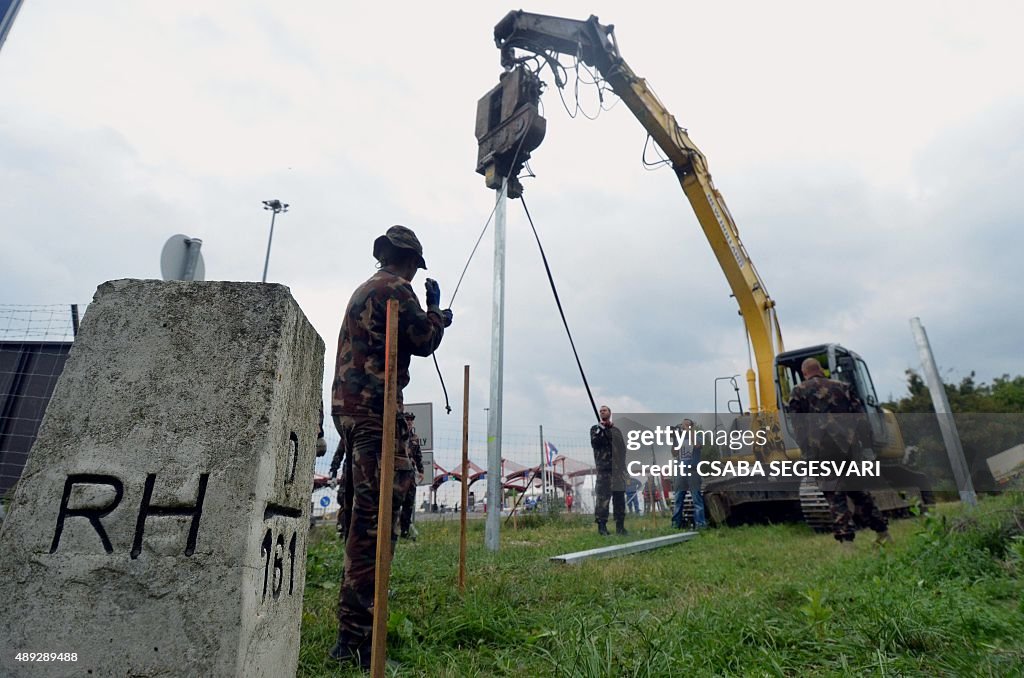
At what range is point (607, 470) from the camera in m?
8.75

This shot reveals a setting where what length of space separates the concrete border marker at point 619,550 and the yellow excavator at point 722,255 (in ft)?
5.26

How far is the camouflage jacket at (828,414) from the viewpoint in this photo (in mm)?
6160

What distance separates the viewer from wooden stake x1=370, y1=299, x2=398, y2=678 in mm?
1636

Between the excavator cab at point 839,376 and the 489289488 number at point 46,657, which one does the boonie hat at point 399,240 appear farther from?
the excavator cab at point 839,376

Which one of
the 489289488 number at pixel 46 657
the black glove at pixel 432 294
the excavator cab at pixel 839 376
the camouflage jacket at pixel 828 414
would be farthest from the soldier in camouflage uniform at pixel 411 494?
the excavator cab at pixel 839 376

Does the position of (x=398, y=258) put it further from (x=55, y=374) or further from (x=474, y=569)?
(x=55, y=374)

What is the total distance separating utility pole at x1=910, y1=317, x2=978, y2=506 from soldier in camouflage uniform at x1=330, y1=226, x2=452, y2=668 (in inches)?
369

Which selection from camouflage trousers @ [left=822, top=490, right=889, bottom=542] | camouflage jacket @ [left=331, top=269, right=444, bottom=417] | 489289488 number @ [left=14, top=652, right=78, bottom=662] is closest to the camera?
489289488 number @ [left=14, top=652, right=78, bottom=662]

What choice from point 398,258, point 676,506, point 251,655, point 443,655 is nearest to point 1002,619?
point 443,655

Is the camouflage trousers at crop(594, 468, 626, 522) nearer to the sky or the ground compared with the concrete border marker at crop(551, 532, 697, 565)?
nearer to the sky

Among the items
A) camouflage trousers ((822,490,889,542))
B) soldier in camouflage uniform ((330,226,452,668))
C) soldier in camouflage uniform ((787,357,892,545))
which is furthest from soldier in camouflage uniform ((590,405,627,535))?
soldier in camouflage uniform ((330,226,452,668))

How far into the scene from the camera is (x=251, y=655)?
1639 millimetres

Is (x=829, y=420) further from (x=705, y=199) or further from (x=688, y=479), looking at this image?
(x=705, y=199)

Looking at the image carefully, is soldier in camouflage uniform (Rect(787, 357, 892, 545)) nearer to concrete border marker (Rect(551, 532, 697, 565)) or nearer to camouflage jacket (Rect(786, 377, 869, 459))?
camouflage jacket (Rect(786, 377, 869, 459))
